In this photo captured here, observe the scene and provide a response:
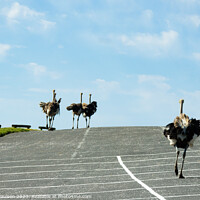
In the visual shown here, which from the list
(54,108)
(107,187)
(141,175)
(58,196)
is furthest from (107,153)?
(54,108)

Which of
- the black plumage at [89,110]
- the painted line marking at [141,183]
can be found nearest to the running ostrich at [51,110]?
the black plumage at [89,110]

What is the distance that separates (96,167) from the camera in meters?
17.5

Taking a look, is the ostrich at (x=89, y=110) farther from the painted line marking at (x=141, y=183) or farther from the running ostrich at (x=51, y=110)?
the painted line marking at (x=141, y=183)

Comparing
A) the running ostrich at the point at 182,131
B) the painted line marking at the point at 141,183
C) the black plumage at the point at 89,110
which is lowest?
the painted line marking at the point at 141,183

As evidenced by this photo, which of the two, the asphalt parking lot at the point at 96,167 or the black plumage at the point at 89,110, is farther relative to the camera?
the black plumage at the point at 89,110

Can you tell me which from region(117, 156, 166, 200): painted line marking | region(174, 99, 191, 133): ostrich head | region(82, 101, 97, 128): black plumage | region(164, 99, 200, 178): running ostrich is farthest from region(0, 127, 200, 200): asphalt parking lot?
region(82, 101, 97, 128): black plumage

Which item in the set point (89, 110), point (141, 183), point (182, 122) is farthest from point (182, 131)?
point (89, 110)

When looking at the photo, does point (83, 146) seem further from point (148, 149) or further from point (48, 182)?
point (48, 182)

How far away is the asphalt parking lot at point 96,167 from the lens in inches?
477

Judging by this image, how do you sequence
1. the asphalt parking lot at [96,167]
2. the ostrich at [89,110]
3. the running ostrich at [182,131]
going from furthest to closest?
the ostrich at [89,110] < the running ostrich at [182,131] < the asphalt parking lot at [96,167]

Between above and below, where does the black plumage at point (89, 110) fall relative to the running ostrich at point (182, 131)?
above

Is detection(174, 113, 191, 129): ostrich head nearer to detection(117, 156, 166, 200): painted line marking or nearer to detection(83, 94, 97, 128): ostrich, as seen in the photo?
detection(117, 156, 166, 200): painted line marking

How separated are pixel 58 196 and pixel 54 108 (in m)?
31.5

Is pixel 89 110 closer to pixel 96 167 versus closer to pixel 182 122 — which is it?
pixel 96 167
